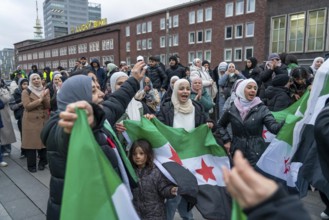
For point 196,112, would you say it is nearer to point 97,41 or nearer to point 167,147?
point 167,147

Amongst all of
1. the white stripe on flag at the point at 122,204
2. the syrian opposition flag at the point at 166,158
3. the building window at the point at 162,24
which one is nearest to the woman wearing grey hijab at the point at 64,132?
the white stripe on flag at the point at 122,204

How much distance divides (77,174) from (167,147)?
1.81 metres

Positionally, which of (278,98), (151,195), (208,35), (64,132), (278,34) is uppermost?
(208,35)

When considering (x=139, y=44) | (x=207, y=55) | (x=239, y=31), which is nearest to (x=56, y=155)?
(x=239, y=31)

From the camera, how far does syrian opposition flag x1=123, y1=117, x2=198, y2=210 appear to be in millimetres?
2963

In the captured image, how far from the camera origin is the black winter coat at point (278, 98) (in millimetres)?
4703

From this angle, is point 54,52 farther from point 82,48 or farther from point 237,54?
point 237,54

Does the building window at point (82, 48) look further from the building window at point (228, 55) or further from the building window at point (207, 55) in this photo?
the building window at point (228, 55)

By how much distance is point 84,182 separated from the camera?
4.85 ft

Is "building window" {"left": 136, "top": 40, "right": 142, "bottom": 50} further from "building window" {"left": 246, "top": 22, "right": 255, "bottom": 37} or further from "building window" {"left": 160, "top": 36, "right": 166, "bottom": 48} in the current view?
"building window" {"left": 246, "top": 22, "right": 255, "bottom": 37}

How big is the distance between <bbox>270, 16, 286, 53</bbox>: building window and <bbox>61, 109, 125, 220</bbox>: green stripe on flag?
30085 millimetres

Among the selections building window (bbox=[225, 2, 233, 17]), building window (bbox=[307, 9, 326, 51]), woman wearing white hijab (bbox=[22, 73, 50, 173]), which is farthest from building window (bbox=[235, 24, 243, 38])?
woman wearing white hijab (bbox=[22, 73, 50, 173])

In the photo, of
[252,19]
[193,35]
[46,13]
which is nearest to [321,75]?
[252,19]

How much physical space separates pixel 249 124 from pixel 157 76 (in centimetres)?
454
